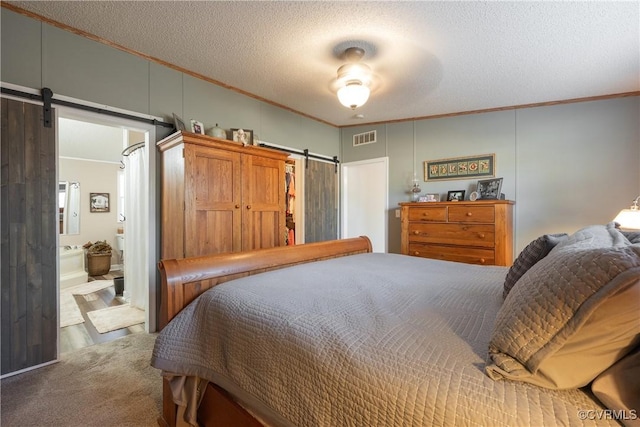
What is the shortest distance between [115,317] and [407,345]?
3430mm

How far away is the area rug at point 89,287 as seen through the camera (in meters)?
4.06

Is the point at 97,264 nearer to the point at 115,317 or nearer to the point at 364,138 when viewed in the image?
the point at 115,317

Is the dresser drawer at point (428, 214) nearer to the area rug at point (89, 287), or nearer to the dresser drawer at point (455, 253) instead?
the dresser drawer at point (455, 253)

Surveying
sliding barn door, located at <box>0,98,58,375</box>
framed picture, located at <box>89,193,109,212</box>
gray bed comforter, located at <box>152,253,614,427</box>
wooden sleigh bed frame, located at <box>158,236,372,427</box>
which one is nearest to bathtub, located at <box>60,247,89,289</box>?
framed picture, located at <box>89,193,109,212</box>

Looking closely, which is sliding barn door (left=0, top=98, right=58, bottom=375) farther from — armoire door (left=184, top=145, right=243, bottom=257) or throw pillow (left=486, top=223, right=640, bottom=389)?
throw pillow (left=486, top=223, right=640, bottom=389)

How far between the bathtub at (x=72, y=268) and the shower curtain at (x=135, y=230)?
1495 mm

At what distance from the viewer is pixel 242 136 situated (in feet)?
9.91

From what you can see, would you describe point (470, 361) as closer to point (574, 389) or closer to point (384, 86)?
point (574, 389)

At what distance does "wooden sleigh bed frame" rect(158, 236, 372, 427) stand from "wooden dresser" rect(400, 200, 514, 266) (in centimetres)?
220

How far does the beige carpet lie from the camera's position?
5.13 feet

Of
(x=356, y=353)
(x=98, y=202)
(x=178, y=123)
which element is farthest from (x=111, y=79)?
(x=98, y=202)

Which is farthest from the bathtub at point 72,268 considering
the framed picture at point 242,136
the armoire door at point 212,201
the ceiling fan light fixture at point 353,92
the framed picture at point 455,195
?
the framed picture at point 455,195

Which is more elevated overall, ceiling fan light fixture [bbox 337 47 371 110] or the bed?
ceiling fan light fixture [bbox 337 47 371 110]

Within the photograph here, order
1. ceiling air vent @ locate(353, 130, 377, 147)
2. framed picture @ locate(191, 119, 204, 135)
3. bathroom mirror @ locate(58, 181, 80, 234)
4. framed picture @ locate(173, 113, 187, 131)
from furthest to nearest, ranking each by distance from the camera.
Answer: bathroom mirror @ locate(58, 181, 80, 234) < ceiling air vent @ locate(353, 130, 377, 147) < framed picture @ locate(191, 119, 204, 135) < framed picture @ locate(173, 113, 187, 131)
